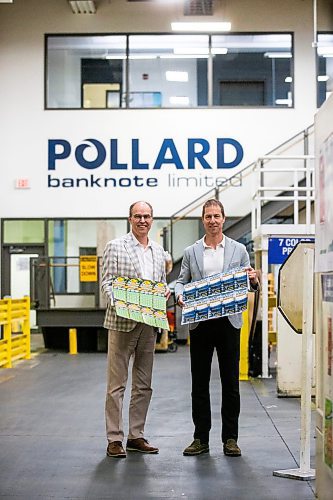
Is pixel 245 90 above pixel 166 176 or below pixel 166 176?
above

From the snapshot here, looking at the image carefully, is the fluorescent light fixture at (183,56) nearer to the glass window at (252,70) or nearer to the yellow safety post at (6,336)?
the glass window at (252,70)

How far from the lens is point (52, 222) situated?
700 inches

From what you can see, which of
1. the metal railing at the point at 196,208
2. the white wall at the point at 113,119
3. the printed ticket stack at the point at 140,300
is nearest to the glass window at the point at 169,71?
the white wall at the point at 113,119

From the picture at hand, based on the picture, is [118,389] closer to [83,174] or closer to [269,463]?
[269,463]

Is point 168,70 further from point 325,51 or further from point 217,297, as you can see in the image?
point 217,297

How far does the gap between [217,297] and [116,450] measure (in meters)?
1.29

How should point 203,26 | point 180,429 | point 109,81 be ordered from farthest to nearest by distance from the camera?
point 109,81, point 203,26, point 180,429

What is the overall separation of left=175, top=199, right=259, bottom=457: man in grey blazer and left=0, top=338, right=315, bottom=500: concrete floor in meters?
0.20

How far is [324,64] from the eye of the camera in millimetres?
17812

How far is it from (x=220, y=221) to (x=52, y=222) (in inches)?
487

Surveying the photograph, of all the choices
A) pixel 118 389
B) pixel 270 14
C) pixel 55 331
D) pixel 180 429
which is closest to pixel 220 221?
pixel 118 389

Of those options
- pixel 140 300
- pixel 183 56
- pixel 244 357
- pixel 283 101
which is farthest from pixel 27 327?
pixel 140 300

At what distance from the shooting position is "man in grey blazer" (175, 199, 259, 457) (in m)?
5.69

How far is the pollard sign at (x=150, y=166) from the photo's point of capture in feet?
58.3
